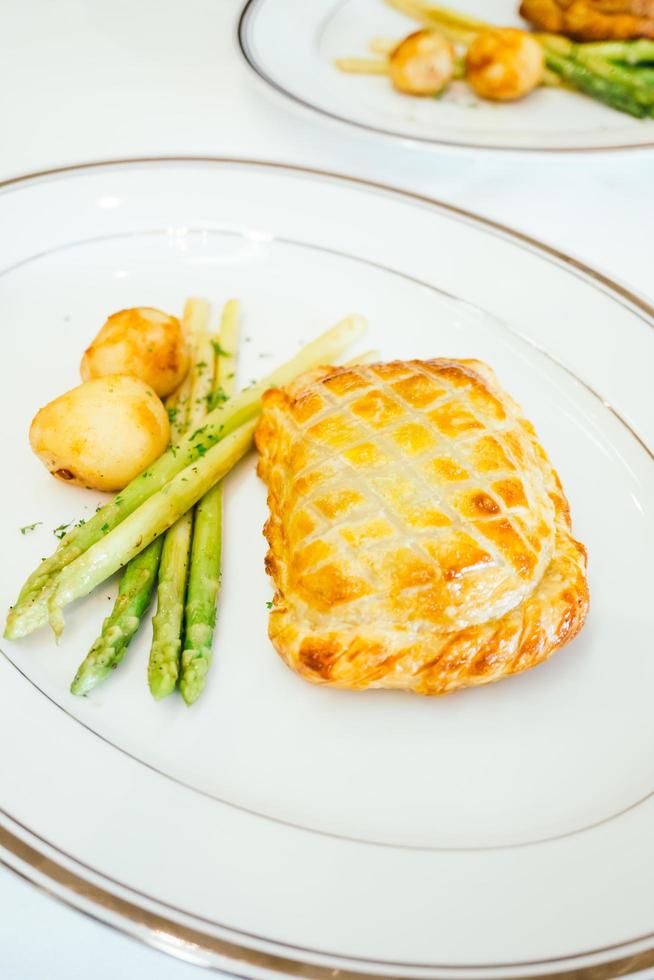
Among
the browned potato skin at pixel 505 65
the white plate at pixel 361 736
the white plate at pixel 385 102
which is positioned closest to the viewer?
the white plate at pixel 361 736

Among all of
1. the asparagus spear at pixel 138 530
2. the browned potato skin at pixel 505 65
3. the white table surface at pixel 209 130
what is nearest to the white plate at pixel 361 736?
the asparagus spear at pixel 138 530

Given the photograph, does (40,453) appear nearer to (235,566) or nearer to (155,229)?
(235,566)

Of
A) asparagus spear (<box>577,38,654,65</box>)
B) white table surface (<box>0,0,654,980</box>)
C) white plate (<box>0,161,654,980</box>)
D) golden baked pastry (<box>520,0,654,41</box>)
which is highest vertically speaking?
golden baked pastry (<box>520,0,654,41</box>)

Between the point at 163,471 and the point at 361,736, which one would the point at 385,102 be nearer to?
the point at 163,471

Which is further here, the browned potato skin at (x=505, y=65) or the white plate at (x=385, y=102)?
the browned potato skin at (x=505, y=65)

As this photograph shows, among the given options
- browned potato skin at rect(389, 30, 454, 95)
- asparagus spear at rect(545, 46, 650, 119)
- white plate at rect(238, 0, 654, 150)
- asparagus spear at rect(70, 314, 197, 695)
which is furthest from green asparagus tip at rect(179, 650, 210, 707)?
asparagus spear at rect(545, 46, 650, 119)

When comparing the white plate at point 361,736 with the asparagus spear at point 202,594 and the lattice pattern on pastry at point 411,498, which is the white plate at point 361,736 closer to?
the asparagus spear at point 202,594

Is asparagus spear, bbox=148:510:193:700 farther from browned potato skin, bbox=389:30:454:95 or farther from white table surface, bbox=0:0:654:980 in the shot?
browned potato skin, bbox=389:30:454:95

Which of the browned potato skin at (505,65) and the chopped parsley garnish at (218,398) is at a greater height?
the browned potato skin at (505,65)

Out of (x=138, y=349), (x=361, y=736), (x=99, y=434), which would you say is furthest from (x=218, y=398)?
(x=361, y=736)
